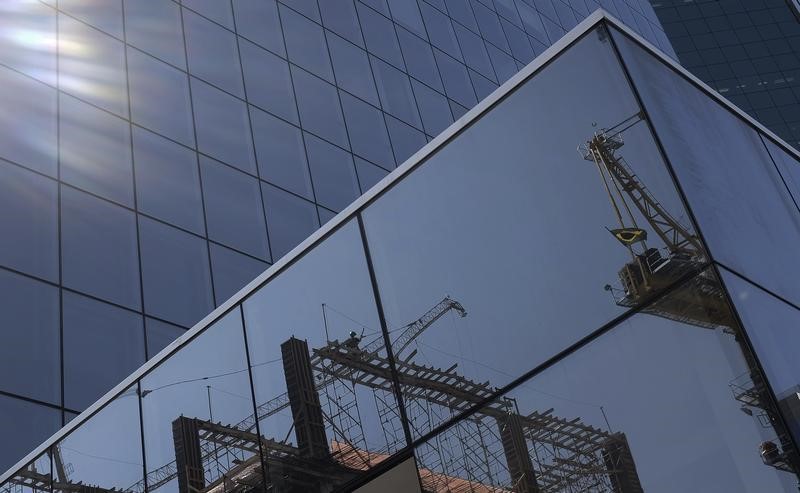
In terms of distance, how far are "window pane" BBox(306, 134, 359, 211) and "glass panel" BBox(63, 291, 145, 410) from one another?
852cm

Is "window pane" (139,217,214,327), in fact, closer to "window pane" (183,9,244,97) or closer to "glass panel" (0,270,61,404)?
"glass panel" (0,270,61,404)

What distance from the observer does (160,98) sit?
2706 centimetres

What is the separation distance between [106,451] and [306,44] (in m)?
20.6

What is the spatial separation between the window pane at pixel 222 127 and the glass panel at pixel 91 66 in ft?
7.86

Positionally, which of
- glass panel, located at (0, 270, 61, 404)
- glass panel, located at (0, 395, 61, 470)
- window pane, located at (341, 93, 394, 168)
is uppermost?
window pane, located at (341, 93, 394, 168)

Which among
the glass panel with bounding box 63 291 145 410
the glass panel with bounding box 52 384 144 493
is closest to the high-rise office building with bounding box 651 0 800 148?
the glass panel with bounding box 63 291 145 410

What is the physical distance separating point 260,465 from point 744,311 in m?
6.53

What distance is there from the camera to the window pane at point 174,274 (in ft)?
79.1

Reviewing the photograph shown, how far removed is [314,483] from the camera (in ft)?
40.7

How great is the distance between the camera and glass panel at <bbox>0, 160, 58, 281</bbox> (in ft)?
71.8

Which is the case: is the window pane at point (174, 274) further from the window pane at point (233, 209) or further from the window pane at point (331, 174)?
the window pane at point (331, 174)

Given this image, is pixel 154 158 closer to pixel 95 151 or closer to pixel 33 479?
pixel 95 151

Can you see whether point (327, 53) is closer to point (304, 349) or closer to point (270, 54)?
point (270, 54)

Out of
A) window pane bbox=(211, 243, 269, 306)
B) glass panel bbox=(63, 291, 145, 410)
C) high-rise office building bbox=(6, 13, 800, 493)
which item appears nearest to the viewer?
high-rise office building bbox=(6, 13, 800, 493)
